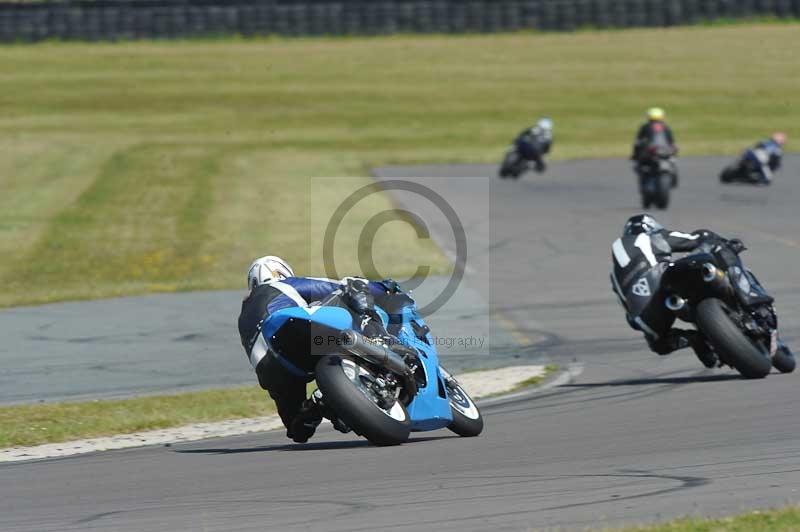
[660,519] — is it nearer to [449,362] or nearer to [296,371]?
[296,371]

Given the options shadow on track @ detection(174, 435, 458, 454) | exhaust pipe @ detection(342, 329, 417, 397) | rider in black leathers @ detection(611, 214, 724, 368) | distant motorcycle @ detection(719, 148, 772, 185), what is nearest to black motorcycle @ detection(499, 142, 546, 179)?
distant motorcycle @ detection(719, 148, 772, 185)

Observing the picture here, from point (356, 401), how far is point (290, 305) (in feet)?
2.70

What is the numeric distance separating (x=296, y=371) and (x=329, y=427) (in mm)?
1647

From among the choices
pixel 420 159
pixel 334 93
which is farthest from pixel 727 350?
pixel 334 93

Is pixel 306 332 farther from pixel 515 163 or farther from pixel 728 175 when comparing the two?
pixel 515 163

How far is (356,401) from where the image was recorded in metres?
7.58

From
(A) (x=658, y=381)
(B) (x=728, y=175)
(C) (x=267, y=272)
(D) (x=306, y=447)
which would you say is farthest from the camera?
(B) (x=728, y=175)

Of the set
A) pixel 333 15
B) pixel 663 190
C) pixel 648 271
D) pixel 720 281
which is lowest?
pixel 663 190

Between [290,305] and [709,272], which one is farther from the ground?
[290,305]

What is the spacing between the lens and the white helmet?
8.45m

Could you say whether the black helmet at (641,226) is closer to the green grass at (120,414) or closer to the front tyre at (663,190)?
the green grass at (120,414)

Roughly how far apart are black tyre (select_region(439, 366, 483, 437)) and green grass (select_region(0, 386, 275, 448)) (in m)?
2.34

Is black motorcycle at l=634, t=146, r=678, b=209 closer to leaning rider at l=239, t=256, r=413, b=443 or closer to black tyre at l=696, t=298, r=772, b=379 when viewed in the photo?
black tyre at l=696, t=298, r=772, b=379

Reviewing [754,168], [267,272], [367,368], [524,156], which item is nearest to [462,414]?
[367,368]
